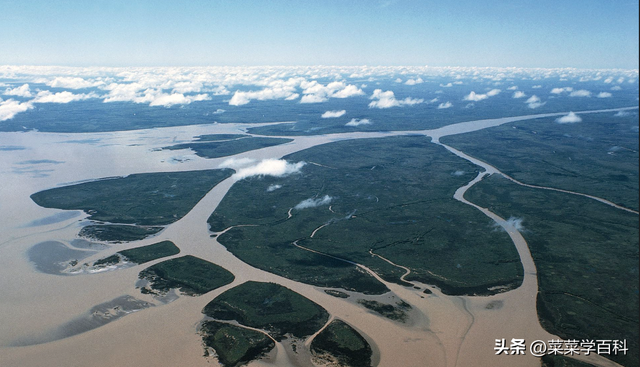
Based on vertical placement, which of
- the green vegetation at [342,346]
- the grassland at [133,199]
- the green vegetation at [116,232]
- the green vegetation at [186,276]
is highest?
the grassland at [133,199]

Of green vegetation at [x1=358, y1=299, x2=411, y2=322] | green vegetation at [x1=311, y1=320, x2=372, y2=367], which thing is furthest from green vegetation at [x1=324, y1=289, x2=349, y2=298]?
green vegetation at [x1=311, y1=320, x2=372, y2=367]

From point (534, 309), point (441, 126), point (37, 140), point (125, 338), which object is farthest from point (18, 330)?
point (441, 126)

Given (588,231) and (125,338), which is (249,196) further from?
(588,231)

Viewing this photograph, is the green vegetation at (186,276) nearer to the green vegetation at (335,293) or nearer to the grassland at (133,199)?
the grassland at (133,199)

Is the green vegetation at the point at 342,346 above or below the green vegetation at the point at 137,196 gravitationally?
below

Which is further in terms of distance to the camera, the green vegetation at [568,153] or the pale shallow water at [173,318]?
the green vegetation at [568,153]

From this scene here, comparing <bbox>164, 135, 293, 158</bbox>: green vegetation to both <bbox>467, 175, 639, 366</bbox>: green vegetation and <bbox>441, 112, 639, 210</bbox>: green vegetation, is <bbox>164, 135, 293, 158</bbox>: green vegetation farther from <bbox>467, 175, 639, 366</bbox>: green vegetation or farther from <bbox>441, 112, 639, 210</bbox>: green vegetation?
<bbox>467, 175, 639, 366</bbox>: green vegetation

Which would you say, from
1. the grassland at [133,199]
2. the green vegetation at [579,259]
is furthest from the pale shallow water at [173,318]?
the grassland at [133,199]
